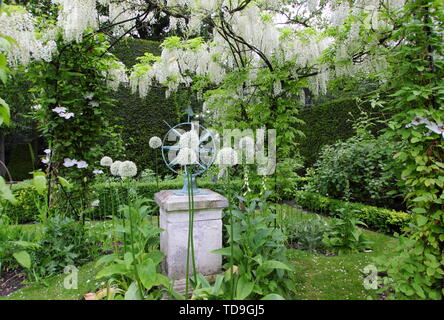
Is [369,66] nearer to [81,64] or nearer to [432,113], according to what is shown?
[432,113]

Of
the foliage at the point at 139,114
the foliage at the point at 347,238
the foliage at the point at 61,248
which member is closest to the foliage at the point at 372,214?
the foliage at the point at 347,238

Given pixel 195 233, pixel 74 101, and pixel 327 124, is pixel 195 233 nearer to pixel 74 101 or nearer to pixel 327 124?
pixel 74 101

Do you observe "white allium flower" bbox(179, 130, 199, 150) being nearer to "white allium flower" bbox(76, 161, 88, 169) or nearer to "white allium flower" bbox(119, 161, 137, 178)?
"white allium flower" bbox(119, 161, 137, 178)

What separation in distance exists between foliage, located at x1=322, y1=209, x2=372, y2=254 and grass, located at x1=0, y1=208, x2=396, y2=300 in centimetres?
28

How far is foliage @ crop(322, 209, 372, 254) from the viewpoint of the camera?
10.8 ft

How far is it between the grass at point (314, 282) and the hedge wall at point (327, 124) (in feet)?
15.0

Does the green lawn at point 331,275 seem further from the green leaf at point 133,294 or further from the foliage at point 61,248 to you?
the foliage at point 61,248

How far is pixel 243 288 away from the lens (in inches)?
69.0

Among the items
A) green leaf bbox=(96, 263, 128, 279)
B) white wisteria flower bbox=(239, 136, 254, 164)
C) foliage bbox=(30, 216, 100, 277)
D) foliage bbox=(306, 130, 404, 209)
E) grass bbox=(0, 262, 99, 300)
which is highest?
white wisteria flower bbox=(239, 136, 254, 164)

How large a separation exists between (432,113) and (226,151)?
1.23 m

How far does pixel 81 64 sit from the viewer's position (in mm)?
3166

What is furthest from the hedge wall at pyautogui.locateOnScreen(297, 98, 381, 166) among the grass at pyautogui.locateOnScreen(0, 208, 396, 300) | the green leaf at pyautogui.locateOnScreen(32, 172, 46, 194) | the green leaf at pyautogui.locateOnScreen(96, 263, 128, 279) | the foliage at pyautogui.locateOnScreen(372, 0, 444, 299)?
the green leaf at pyautogui.locateOnScreen(32, 172, 46, 194)

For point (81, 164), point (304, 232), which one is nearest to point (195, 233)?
point (81, 164)
